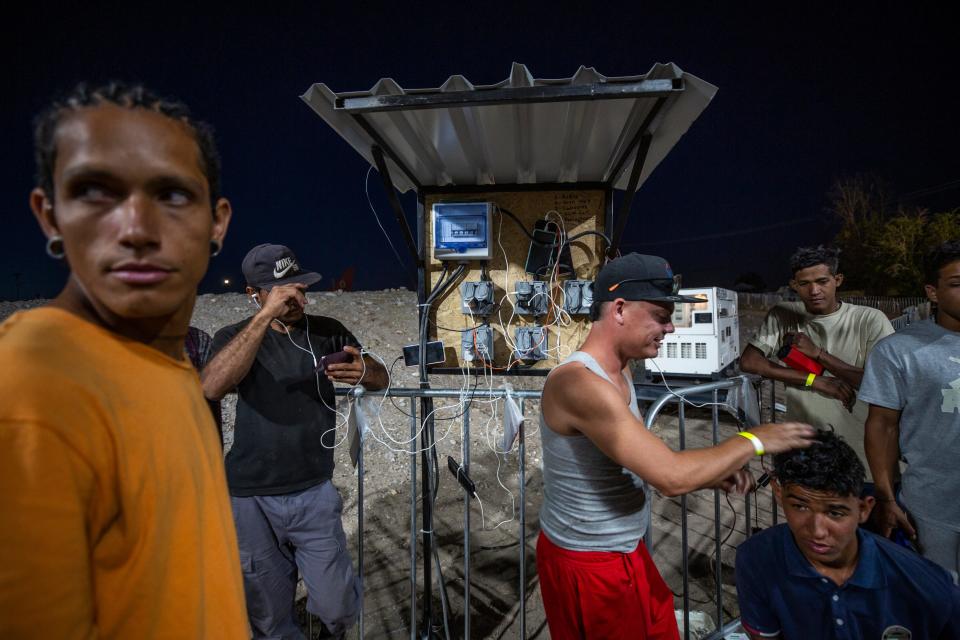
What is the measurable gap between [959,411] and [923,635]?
1164 mm

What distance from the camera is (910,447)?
89.7 inches

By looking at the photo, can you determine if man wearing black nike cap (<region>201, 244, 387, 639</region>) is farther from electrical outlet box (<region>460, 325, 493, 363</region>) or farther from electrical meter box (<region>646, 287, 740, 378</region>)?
electrical meter box (<region>646, 287, 740, 378</region>)

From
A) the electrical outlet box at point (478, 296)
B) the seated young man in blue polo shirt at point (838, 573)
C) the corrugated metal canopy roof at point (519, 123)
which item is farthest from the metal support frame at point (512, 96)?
the seated young man in blue polo shirt at point (838, 573)

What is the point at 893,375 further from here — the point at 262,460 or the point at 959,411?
the point at 262,460

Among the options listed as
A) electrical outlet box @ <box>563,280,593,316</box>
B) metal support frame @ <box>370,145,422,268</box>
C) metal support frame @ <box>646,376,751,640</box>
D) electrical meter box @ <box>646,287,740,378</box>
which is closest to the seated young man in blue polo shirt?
metal support frame @ <box>646,376,751,640</box>

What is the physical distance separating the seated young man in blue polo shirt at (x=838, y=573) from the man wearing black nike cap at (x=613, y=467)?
21 cm

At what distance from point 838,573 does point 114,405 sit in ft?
8.14

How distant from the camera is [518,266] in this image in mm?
3402

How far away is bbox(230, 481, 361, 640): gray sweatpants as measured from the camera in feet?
7.68

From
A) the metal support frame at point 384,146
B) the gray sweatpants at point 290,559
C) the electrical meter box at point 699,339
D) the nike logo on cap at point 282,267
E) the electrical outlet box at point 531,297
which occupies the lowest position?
the gray sweatpants at point 290,559

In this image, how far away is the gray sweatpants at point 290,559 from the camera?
7.68ft

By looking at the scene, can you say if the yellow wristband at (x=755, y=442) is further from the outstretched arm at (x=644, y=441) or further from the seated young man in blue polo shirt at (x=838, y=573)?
the seated young man in blue polo shirt at (x=838, y=573)

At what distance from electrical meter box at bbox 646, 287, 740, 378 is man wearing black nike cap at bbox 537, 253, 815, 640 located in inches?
201

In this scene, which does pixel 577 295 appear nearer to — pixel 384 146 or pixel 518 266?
pixel 518 266
